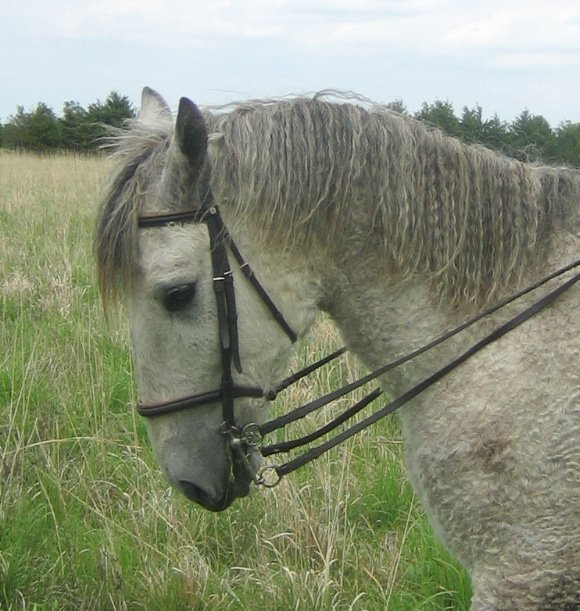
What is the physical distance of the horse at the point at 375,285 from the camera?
7.07 ft

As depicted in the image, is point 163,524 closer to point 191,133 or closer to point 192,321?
point 192,321

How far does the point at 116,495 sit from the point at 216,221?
2075 millimetres

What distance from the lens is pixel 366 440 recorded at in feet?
14.2

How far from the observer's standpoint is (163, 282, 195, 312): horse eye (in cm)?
223

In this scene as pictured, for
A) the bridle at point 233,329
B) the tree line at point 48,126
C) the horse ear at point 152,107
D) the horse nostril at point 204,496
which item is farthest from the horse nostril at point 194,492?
the tree line at point 48,126

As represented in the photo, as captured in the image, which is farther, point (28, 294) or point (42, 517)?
point (28, 294)

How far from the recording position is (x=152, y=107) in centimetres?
276

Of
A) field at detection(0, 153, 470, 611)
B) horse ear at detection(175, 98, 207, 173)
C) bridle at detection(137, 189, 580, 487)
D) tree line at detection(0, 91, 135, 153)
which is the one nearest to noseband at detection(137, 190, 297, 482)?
bridle at detection(137, 189, 580, 487)

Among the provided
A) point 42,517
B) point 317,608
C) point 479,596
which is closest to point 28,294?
point 42,517

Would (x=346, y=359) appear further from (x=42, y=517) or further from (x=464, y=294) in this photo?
(x=464, y=294)

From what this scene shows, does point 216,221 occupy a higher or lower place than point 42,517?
higher

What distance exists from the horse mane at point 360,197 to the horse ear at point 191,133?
7 centimetres

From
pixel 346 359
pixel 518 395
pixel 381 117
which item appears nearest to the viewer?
pixel 518 395

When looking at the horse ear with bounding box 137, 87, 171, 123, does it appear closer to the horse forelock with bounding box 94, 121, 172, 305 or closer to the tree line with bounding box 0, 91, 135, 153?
the horse forelock with bounding box 94, 121, 172, 305
